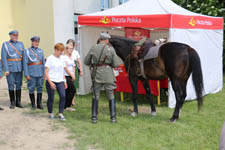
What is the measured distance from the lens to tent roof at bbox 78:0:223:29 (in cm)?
575

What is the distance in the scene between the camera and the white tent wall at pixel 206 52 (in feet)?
19.7

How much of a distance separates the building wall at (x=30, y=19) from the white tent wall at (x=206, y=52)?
7.23 meters

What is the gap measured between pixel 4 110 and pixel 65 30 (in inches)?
282

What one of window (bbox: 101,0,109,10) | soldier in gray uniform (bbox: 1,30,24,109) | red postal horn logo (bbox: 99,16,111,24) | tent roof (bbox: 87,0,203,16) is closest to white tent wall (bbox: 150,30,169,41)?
tent roof (bbox: 87,0,203,16)

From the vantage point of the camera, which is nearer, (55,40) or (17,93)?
(17,93)

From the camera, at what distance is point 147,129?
180 inches

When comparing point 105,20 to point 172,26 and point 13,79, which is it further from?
point 13,79

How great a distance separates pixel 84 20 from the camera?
6738 mm

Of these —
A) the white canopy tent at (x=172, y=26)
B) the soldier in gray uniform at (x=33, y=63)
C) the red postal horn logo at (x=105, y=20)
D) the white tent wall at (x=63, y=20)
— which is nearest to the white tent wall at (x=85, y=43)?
the white canopy tent at (x=172, y=26)

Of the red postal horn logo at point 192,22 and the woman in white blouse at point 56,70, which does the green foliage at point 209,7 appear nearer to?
the red postal horn logo at point 192,22

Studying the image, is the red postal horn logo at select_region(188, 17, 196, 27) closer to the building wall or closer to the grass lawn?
the grass lawn

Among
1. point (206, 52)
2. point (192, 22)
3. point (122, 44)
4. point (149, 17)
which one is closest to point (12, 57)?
point (122, 44)

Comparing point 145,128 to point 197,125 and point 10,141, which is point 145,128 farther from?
point 10,141

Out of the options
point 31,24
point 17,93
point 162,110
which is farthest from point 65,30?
point 162,110
